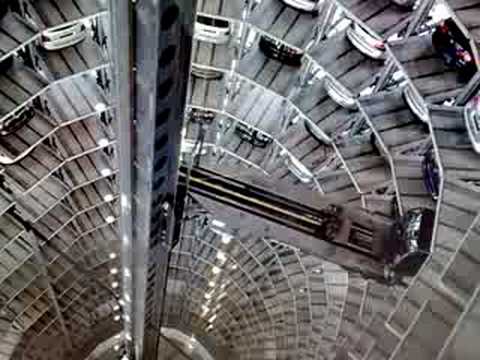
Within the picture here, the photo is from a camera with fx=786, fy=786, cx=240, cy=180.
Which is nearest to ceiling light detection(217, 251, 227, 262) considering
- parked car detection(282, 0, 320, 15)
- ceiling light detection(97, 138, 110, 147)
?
ceiling light detection(97, 138, 110, 147)

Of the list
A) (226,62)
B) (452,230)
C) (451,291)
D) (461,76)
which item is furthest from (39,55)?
(451,291)

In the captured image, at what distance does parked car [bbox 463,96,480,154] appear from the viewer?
16875 mm

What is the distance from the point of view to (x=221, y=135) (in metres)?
31.2

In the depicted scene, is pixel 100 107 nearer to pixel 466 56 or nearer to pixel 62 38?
pixel 62 38

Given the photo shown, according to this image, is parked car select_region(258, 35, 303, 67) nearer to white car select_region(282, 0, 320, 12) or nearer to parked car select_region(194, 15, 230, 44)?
parked car select_region(194, 15, 230, 44)

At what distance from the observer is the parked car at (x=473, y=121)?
16875 mm

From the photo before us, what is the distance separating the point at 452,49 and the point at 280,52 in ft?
25.7

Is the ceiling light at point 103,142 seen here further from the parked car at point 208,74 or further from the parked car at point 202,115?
the parked car at point 208,74

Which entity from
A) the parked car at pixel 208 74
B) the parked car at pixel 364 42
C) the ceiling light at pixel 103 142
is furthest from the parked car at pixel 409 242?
the ceiling light at pixel 103 142

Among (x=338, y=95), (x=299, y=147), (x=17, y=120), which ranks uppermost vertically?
(x=338, y=95)

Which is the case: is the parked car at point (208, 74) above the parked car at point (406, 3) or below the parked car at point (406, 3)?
below

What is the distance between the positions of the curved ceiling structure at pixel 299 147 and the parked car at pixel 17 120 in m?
0.08

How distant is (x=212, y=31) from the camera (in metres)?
25.0

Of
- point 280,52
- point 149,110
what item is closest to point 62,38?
point 280,52
